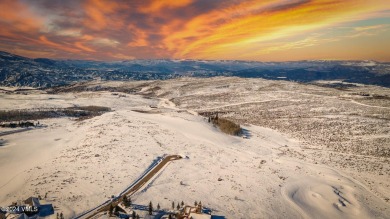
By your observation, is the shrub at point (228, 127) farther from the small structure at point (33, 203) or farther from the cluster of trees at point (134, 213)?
the small structure at point (33, 203)

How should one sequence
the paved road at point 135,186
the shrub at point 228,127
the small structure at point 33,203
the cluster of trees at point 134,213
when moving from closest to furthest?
1. the cluster of trees at point 134,213
2. the small structure at point 33,203
3. the paved road at point 135,186
4. the shrub at point 228,127

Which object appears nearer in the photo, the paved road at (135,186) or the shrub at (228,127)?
the paved road at (135,186)

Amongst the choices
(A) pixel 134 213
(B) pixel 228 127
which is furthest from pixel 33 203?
(B) pixel 228 127

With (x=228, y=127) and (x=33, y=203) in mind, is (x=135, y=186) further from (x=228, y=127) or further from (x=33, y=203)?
(x=228, y=127)

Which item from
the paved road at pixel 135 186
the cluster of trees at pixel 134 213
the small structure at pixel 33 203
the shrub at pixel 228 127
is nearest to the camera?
the cluster of trees at pixel 134 213

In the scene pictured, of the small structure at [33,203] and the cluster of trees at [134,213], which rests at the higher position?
the small structure at [33,203]

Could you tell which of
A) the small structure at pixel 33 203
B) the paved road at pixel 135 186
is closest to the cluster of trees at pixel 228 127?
the paved road at pixel 135 186

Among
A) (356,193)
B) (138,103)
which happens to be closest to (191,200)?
(356,193)

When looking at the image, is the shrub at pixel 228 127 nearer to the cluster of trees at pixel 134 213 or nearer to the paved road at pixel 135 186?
the paved road at pixel 135 186

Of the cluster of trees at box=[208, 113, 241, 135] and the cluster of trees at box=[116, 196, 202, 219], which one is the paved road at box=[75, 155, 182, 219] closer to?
the cluster of trees at box=[116, 196, 202, 219]
